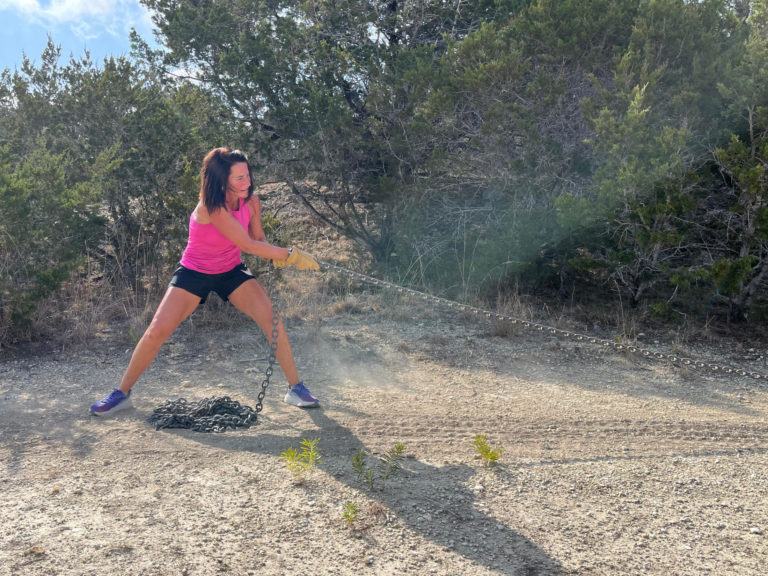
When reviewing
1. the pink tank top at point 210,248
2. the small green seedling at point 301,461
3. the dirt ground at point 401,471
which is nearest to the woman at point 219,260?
the pink tank top at point 210,248

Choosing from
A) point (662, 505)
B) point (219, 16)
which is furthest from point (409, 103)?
point (662, 505)

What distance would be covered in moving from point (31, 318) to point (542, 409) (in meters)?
4.40

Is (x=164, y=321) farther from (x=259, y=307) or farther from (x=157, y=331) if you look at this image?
(x=259, y=307)

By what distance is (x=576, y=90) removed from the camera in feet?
22.4

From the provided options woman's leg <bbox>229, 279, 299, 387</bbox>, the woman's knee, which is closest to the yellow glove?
woman's leg <bbox>229, 279, 299, 387</bbox>

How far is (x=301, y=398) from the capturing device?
4305 mm

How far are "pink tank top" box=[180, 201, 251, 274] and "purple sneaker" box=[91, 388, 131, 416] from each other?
37.7 inches

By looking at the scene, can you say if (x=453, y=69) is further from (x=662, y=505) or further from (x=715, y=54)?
(x=662, y=505)

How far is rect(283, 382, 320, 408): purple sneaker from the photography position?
429cm

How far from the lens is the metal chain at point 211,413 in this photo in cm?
398

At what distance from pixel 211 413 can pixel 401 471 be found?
1.44m

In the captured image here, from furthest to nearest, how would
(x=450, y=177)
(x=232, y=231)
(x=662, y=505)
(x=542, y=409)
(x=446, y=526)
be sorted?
(x=450, y=177)
(x=542, y=409)
(x=232, y=231)
(x=662, y=505)
(x=446, y=526)

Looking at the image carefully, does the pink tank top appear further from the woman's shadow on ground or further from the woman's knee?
the woman's shadow on ground

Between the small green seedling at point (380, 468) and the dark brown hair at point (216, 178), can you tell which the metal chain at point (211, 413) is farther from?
the small green seedling at point (380, 468)
